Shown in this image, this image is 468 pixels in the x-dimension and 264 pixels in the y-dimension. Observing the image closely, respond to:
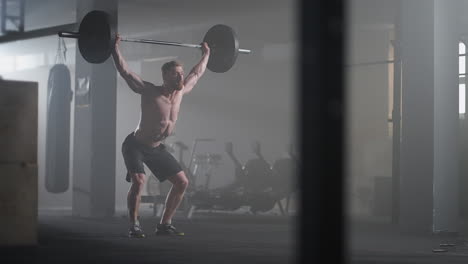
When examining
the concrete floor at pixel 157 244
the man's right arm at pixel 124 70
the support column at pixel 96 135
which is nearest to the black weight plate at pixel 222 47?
the man's right arm at pixel 124 70

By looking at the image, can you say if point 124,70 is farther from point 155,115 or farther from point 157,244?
point 157,244

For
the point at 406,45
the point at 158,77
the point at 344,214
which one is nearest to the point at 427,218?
the point at 406,45

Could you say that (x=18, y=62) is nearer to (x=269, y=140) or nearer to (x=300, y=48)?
(x=269, y=140)

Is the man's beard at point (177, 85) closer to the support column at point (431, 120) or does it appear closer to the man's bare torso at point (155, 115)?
the man's bare torso at point (155, 115)

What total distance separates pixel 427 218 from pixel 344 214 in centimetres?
566

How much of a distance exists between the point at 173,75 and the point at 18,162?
5.95 ft

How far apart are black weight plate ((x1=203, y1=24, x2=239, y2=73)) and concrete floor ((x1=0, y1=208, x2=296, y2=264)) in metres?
1.40

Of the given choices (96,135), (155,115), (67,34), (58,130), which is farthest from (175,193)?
(58,130)

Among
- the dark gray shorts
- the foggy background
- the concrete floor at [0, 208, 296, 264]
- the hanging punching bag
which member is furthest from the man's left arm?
the foggy background

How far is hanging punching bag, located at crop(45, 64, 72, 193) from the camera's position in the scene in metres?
8.61

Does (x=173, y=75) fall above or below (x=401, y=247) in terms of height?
above

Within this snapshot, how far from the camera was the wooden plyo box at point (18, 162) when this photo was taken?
439 cm

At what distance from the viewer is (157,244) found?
513cm

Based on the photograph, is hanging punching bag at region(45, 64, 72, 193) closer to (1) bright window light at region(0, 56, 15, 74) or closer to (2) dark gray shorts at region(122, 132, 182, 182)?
(2) dark gray shorts at region(122, 132, 182, 182)
